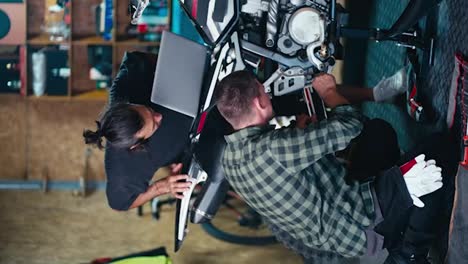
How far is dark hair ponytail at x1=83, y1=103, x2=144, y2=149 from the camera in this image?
259cm

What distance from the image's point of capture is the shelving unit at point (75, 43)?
471cm

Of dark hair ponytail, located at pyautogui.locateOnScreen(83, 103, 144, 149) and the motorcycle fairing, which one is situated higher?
the motorcycle fairing

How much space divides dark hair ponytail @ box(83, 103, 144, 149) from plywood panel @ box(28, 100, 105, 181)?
2.27 m

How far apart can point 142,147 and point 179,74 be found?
1.06 feet

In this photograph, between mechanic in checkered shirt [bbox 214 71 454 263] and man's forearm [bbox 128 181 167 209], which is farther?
man's forearm [bbox 128 181 167 209]

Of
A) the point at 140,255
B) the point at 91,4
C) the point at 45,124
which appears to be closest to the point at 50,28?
the point at 91,4

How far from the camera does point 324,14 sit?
262cm

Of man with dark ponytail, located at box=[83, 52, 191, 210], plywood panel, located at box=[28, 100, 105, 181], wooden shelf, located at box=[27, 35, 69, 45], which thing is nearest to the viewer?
man with dark ponytail, located at box=[83, 52, 191, 210]

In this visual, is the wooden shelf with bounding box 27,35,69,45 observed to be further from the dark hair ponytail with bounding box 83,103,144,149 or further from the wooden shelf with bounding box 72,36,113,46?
the dark hair ponytail with bounding box 83,103,144,149

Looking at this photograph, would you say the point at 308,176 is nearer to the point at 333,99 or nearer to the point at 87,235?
the point at 333,99

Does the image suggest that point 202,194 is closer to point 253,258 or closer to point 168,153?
point 168,153

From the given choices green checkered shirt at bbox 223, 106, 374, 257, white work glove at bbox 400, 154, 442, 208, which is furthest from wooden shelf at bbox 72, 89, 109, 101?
white work glove at bbox 400, 154, 442, 208

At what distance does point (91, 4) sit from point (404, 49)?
250 centimetres

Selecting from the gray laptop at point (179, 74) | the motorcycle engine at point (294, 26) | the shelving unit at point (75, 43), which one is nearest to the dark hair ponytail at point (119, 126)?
the gray laptop at point (179, 74)
